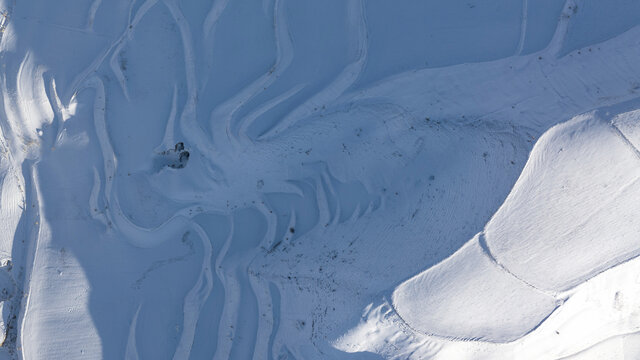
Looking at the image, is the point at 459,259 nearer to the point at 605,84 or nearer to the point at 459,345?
the point at 459,345

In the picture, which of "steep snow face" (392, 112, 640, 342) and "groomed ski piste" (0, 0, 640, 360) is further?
"groomed ski piste" (0, 0, 640, 360)

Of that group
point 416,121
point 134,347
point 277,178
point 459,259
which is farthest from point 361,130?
point 134,347

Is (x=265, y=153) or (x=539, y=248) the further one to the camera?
(x=265, y=153)

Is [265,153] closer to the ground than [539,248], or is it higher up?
higher up

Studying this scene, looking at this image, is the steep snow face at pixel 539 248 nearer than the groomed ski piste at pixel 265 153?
Yes

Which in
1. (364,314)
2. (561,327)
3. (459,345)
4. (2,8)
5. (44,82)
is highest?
(2,8)

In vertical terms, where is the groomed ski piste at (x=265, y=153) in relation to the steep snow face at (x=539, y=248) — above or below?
→ above

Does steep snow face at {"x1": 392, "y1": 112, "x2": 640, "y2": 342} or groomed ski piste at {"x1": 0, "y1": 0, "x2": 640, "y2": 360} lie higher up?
groomed ski piste at {"x1": 0, "y1": 0, "x2": 640, "y2": 360}

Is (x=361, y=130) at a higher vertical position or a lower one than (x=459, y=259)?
higher
